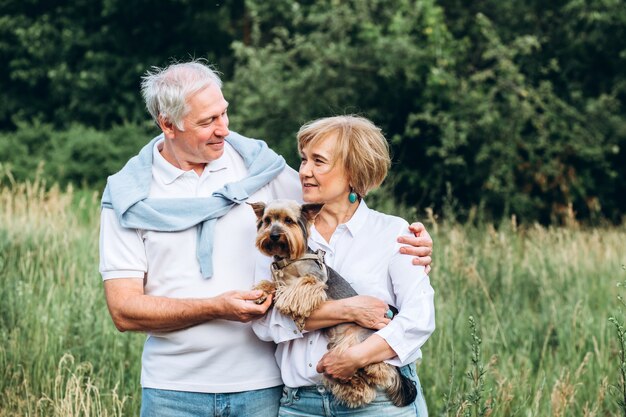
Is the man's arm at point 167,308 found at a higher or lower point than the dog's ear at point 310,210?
lower

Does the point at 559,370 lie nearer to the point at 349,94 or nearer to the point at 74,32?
the point at 349,94

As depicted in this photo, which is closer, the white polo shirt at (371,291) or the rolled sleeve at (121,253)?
the white polo shirt at (371,291)

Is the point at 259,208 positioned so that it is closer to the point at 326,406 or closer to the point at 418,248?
the point at 418,248

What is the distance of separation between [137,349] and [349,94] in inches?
447

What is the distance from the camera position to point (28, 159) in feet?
71.0

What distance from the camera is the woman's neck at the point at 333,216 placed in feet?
13.0

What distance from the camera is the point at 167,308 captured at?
150 inches

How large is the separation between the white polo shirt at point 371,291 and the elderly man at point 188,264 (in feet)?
0.31

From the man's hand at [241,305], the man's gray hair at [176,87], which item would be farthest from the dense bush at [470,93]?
the man's hand at [241,305]

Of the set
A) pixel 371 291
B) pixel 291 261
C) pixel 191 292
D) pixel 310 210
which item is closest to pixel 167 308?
pixel 191 292

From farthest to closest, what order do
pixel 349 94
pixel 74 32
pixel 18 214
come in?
pixel 74 32, pixel 349 94, pixel 18 214

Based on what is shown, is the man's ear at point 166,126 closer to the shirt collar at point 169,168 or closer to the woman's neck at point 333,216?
the shirt collar at point 169,168

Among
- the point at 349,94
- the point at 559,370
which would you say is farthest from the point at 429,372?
the point at 349,94

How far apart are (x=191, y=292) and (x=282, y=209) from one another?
0.58 meters
